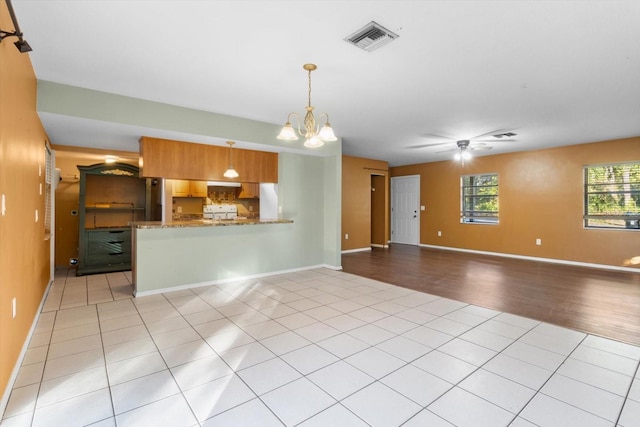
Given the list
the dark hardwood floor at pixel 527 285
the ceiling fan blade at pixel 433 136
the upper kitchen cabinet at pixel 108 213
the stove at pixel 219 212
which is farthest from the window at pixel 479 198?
the upper kitchen cabinet at pixel 108 213

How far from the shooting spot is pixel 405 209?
9.54 m

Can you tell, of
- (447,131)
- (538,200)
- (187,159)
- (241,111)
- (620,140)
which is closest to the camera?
(241,111)

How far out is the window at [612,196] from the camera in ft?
19.0

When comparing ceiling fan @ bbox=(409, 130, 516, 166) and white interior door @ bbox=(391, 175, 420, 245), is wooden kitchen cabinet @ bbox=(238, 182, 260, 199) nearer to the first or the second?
ceiling fan @ bbox=(409, 130, 516, 166)

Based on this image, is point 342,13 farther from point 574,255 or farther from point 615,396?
point 574,255

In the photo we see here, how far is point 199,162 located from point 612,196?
297 inches

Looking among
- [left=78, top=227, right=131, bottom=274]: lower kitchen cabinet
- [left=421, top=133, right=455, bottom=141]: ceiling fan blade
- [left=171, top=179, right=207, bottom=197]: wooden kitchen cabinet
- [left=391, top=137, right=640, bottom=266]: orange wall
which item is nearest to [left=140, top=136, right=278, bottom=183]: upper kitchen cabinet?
[left=78, top=227, right=131, bottom=274]: lower kitchen cabinet

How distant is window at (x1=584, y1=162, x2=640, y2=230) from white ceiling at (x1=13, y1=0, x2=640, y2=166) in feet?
5.46

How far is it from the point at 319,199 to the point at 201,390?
4.28 metres

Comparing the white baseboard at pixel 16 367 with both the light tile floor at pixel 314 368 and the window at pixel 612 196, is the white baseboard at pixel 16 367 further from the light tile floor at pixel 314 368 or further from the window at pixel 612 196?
the window at pixel 612 196

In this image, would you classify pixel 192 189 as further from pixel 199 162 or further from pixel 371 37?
pixel 371 37

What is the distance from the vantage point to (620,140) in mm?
5840

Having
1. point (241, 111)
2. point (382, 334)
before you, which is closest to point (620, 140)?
A: point (382, 334)

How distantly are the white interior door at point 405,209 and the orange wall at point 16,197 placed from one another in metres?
8.31
